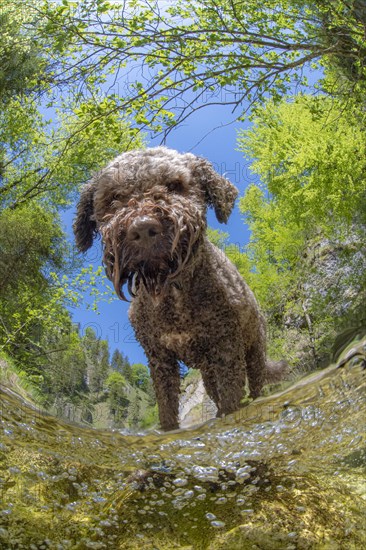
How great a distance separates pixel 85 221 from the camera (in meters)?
2.79

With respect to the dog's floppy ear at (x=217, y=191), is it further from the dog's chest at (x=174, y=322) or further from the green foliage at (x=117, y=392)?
the green foliage at (x=117, y=392)

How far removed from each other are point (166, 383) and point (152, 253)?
2.63 ft

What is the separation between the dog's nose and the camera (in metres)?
2.26

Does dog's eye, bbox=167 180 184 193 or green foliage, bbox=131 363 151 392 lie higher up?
dog's eye, bbox=167 180 184 193

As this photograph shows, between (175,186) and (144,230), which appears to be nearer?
(144,230)

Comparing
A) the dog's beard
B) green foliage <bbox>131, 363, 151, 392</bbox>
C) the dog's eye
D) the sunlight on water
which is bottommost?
the sunlight on water

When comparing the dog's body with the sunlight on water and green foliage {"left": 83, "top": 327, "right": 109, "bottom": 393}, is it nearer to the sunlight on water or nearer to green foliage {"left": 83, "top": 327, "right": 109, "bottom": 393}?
the sunlight on water

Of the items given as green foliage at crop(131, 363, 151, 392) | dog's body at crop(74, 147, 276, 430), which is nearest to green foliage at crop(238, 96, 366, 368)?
dog's body at crop(74, 147, 276, 430)

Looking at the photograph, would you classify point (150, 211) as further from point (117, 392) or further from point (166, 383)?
point (117, 392)

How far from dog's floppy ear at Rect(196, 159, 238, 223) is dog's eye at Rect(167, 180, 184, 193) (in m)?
0.14

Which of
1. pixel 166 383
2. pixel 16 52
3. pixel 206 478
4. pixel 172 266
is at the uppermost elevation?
pixel 16 52

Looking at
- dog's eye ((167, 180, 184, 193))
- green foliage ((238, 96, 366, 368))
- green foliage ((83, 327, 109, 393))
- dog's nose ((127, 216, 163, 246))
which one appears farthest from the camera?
green foliage ((83, 327, 109, 393))

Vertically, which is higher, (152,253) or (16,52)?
(16,52)

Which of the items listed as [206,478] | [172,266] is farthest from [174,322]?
[206,478]
